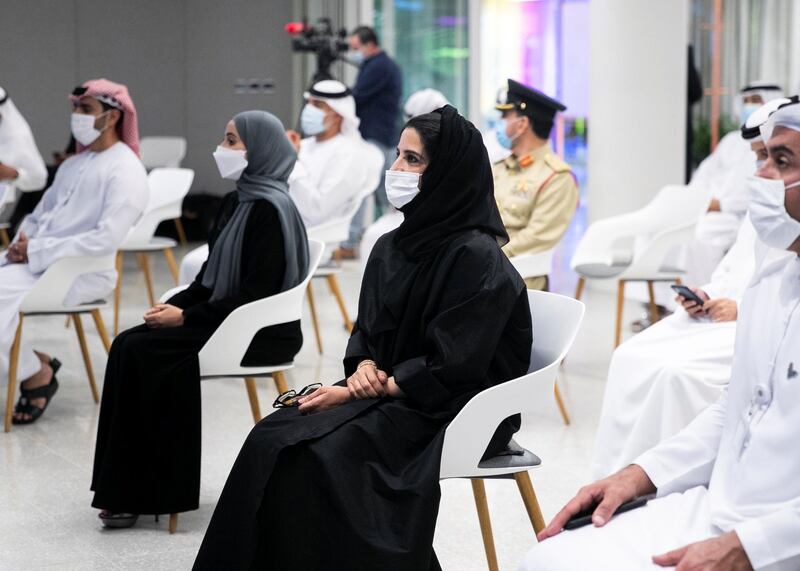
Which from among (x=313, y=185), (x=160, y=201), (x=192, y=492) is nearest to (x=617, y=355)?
(x=192, y=492)

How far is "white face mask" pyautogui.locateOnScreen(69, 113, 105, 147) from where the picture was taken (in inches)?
210

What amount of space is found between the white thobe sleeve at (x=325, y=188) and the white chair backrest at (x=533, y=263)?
5.76 feet

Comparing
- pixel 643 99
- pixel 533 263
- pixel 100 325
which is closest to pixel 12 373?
pixel 100 325

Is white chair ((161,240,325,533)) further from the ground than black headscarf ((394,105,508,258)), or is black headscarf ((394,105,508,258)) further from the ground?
black headscarf ((394,105,508,258))

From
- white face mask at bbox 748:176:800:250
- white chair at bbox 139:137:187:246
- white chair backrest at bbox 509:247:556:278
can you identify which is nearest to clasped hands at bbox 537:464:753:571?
white face mask at bbox 748:176:800:250

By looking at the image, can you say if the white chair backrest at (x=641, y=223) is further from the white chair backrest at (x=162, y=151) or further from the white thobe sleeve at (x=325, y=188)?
the white chair backrest at (x=162, y=151)

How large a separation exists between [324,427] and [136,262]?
298 inches

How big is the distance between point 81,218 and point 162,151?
5996mm

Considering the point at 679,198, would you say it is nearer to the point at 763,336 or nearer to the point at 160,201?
the point at 160,201

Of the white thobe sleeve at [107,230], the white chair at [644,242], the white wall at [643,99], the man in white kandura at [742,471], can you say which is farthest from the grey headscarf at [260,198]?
the white wall at [643,99]

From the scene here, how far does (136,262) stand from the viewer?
10.1 metres

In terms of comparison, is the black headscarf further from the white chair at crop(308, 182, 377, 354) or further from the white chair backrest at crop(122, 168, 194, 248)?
the white chair backrest at crop(122, 168, 194, 248)

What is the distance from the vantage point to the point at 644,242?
6.32 metres

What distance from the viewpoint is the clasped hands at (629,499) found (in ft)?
6.52
